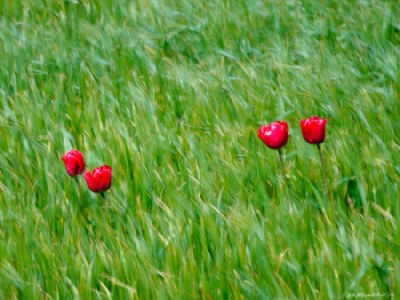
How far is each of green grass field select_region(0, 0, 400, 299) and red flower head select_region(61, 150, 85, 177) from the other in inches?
5.4

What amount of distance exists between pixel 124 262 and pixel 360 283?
0.65m

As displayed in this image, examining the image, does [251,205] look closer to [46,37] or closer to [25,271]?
[25,271]

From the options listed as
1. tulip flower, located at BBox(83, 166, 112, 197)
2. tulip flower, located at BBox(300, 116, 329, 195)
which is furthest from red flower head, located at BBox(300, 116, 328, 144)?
tulip flower, located at BBox(83, 166, 112, 197)

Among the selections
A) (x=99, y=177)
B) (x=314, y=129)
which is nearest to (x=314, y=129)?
(x=314, y=129)

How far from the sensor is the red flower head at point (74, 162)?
Answer: 262 centimetres

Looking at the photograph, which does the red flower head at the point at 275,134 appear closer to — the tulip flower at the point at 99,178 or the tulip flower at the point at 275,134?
the tulip flower at the point at 275,134

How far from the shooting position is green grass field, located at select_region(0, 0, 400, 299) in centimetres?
230

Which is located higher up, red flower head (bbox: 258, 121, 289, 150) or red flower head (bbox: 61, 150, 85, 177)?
red flower head (bbox: 258, 121, 289, 150)

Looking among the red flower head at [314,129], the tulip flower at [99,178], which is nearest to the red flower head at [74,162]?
the tulip flower at [99,178]

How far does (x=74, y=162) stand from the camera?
8.60 feet

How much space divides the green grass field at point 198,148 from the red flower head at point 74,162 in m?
0.14

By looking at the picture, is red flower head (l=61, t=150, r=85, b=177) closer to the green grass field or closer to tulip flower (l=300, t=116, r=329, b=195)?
the green grass field

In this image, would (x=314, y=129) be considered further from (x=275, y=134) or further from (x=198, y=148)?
(x=198, y=148)

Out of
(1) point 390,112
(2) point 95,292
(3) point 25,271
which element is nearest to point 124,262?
(2) point 95,292
